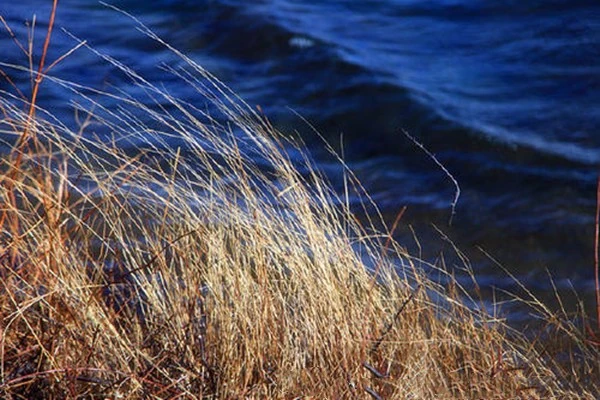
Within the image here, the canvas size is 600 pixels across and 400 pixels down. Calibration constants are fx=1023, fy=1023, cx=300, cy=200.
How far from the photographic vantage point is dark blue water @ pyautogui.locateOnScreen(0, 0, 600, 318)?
6.11m

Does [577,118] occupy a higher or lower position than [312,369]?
lower

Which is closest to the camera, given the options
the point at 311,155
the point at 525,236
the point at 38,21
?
the point at 525,236

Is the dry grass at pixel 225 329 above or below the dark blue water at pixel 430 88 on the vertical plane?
above

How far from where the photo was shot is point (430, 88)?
27.5 feet

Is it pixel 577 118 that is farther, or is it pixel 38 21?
pixel 38 21

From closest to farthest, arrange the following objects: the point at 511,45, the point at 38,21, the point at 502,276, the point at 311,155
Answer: the point at 502,276 → the point at 311,155 → the point at 511,45 → the point at 38,21

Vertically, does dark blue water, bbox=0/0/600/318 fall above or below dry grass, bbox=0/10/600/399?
below

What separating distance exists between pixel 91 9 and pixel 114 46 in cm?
128

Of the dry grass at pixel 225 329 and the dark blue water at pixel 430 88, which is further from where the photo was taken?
the dark blue water at pixel 430 88

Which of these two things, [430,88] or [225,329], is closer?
[225,329]

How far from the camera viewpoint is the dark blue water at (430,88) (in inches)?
241

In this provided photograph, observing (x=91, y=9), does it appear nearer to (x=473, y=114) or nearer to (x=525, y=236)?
(x=473, y=114)

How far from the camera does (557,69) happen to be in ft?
27.7

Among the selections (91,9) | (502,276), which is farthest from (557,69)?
(91,9)
